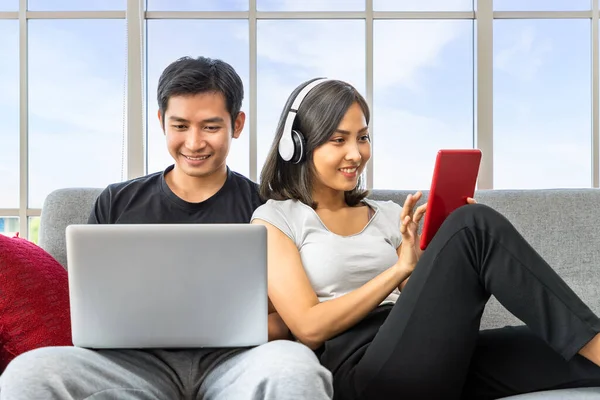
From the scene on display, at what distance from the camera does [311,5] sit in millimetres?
3049

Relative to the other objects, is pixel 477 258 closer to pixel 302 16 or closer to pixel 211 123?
pixel 211 123

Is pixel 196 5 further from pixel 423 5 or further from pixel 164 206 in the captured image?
pixel 164 206

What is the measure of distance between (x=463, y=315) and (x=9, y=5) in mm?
2672

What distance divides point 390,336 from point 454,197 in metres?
0.34

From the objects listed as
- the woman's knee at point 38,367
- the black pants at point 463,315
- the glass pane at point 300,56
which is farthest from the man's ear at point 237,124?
the glass pane at point 300,56

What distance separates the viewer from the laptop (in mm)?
1179

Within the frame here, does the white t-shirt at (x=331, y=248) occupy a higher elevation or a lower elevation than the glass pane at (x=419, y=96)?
lower

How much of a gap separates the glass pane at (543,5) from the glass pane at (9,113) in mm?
2242

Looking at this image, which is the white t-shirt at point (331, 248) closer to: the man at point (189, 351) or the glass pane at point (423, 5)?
the man at point (189, 351)

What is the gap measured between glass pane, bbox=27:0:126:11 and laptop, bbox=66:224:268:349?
215cm

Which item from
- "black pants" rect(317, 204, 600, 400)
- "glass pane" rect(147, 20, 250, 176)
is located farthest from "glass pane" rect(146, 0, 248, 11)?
"black pants" rect(317, 204, 600, 400)

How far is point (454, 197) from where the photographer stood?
1.43 meters

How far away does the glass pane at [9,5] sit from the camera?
9.95ft

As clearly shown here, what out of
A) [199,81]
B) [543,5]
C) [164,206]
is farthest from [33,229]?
[543,5]
